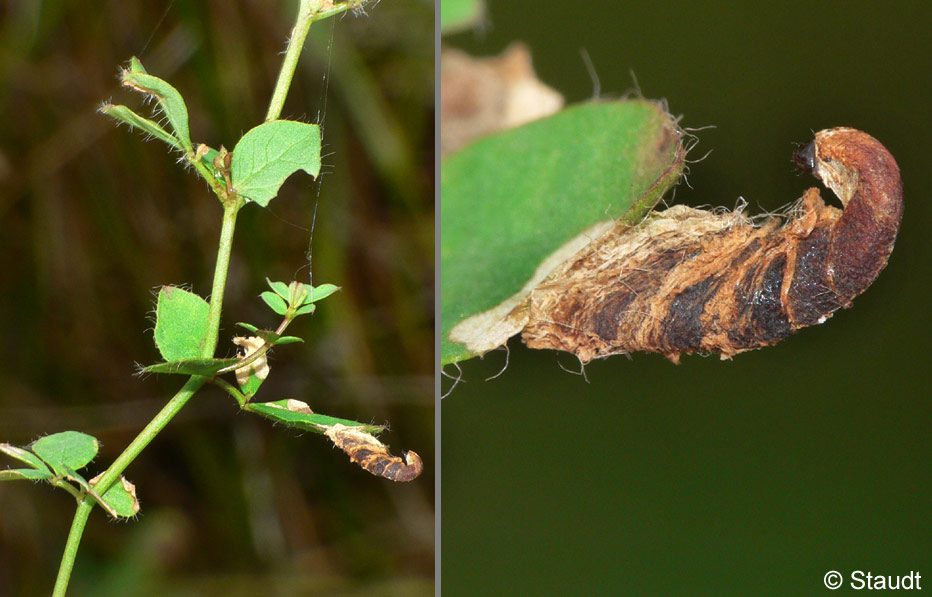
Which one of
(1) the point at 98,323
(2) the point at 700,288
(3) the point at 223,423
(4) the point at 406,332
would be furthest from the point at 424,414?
(2) the point at 700,288

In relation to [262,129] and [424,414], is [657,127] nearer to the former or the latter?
[262,129]

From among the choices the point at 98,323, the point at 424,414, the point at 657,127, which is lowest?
the point at 424,414

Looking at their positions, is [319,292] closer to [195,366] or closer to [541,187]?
[195,366]

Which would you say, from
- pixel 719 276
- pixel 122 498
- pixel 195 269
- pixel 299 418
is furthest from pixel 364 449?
pixel 195 269

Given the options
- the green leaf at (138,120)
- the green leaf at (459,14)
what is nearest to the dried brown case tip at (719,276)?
the green leaf at (459,14)

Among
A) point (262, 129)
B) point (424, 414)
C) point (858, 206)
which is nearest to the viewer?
point (262, 129)

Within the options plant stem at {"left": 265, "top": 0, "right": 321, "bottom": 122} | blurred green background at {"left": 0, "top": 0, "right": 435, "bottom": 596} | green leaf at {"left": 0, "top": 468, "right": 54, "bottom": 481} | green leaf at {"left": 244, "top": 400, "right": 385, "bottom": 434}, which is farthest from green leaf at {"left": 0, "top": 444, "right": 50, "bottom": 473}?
blurred green background at {"left": 0, "top": 0, "right": 435, "bottom": 596}
